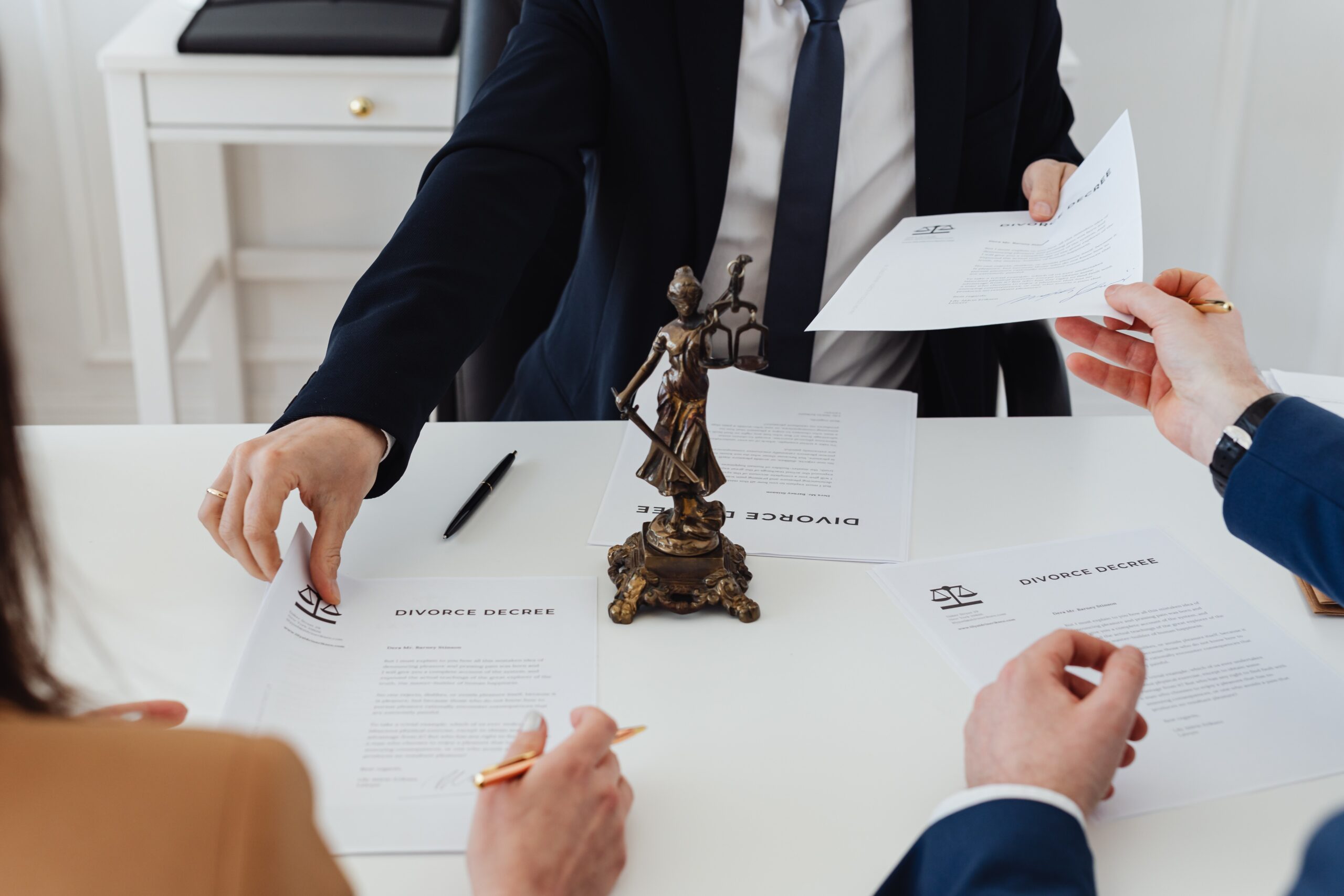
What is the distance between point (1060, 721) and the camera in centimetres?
62

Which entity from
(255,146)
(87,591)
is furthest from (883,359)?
(255,146)

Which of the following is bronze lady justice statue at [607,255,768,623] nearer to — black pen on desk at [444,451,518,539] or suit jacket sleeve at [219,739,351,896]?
black pen on desk at [444,451,518,539]

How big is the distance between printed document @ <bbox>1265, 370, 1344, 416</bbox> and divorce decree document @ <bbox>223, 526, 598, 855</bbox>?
0.71 meters

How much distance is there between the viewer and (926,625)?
2.62 ft

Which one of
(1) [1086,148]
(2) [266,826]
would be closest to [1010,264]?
(2) [266,826]

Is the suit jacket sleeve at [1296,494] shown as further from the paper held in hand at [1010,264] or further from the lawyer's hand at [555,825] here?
the lawyer's hand at [555,825]

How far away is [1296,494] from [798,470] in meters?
0.38

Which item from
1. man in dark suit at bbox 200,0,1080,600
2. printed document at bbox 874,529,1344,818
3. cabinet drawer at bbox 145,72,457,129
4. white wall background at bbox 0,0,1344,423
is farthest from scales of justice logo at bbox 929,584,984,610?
white wall background at bbox 0,0,1344,423

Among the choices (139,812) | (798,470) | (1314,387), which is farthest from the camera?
(1314,387)

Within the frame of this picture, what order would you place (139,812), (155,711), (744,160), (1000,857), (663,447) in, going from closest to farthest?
1. (139,812)
2. (1000,857)
3. (155,711)
4. (663,447)
5. (744,160)

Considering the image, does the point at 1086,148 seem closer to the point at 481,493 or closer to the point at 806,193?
the point at 806,193

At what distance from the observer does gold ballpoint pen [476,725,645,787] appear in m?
0.58

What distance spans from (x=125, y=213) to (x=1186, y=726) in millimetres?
1858

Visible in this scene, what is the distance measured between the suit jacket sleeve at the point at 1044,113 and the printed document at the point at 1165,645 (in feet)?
1.98
